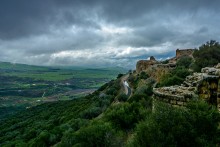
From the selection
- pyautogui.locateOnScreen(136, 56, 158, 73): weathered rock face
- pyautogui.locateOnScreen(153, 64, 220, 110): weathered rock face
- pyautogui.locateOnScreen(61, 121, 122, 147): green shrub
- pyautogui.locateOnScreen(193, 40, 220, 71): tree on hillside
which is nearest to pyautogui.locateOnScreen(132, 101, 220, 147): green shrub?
pyautogui.locateOnScreen(153, 64, 220, 110): weathered rock face

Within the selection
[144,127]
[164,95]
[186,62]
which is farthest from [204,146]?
[186,62]

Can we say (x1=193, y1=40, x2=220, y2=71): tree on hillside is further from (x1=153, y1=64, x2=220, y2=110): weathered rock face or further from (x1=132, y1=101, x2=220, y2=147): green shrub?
(x1=132, y1=101, x2=220, y2=147): green shrub

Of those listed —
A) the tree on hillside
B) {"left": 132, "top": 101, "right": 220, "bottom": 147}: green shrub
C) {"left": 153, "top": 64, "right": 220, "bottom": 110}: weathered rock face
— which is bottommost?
{"left": 132, "top": 101, "right": 220, "bottom": 147}: green shrub

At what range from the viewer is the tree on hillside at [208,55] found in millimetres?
34734

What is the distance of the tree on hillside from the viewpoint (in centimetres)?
3473

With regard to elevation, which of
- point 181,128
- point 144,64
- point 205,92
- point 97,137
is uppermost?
point 144,64

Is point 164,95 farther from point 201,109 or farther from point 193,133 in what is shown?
point 193,133

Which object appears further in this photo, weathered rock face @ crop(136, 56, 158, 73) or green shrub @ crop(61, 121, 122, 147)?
weathered rock face @ crop(136, 56, 158, 73)

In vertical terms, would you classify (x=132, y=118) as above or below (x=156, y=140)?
below

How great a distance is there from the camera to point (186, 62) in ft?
166

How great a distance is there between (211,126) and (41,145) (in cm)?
3253

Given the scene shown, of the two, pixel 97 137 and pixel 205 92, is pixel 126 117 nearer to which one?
pixel 97 137

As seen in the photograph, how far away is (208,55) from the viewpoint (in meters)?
38.9

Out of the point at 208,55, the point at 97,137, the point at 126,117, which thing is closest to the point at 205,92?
the point at 97,137
